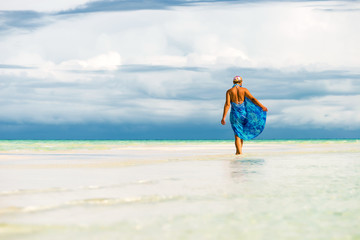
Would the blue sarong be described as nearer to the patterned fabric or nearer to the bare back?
the patterned fabric

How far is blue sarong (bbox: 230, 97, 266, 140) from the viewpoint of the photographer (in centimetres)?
1520

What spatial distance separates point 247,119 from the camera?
50.4ft

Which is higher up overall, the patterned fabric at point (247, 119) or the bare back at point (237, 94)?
the bare back at point (237, 94)

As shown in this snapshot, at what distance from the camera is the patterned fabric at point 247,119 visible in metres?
15.2
